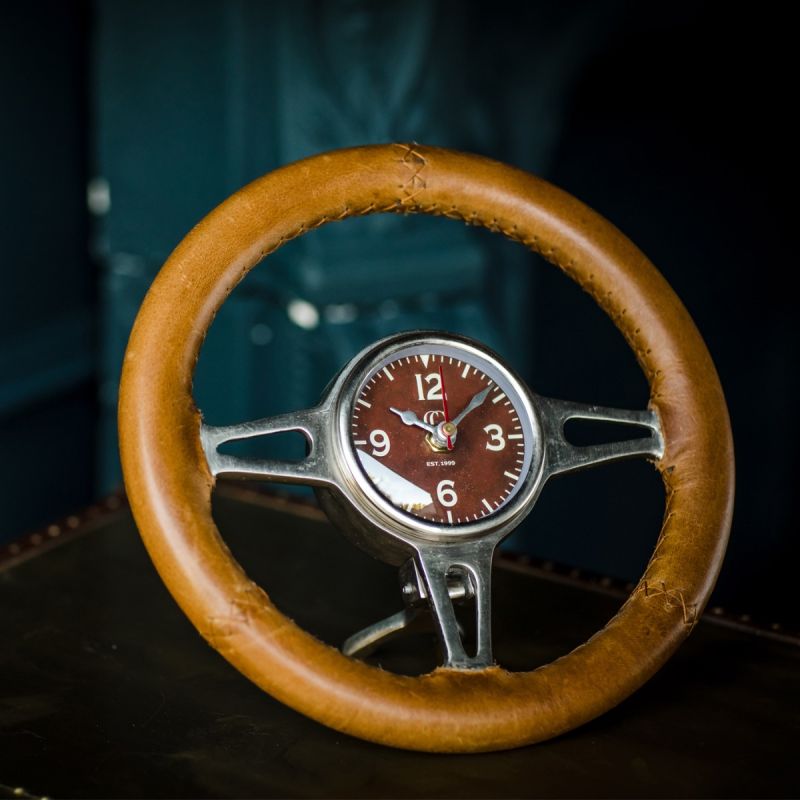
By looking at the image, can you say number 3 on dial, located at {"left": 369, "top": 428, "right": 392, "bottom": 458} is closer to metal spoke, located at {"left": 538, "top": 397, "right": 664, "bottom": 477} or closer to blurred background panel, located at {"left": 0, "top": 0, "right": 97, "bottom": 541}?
metal spoke, located at {"left": 538, "top": 397, "right": 664, "bottom": 477}

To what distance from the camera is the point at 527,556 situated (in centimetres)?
139

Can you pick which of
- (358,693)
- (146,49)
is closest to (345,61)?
(146,49)

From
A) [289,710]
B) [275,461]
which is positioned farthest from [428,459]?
[289,710]

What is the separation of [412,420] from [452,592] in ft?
0.47

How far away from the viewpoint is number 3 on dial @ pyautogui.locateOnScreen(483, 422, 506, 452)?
1.05 m

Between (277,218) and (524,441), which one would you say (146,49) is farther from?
(524,441)

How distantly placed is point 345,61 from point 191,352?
3.02 ft

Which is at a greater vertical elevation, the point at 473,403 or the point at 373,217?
the point at 373,217

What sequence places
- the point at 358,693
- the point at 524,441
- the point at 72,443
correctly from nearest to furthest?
1. the point at 358,693
2. the point at 524,441
3. the point at 72,443

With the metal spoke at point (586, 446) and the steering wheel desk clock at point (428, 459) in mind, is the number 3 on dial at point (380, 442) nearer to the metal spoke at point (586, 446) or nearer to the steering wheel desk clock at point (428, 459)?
the steering wheel desk clock at point (428, 459)

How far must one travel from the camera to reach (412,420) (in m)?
1.03

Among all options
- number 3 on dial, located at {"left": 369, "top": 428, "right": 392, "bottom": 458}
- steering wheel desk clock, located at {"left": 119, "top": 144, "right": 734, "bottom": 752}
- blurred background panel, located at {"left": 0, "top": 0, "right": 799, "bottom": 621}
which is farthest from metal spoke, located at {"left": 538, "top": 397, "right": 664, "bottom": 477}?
blurred background panel, located at {"left": 0, "top": 0, "right": 799, "bottom": 621}

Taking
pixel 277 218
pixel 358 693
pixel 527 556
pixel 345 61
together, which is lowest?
pixel 358 693

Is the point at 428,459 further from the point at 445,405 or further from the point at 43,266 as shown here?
the point at 43,266
